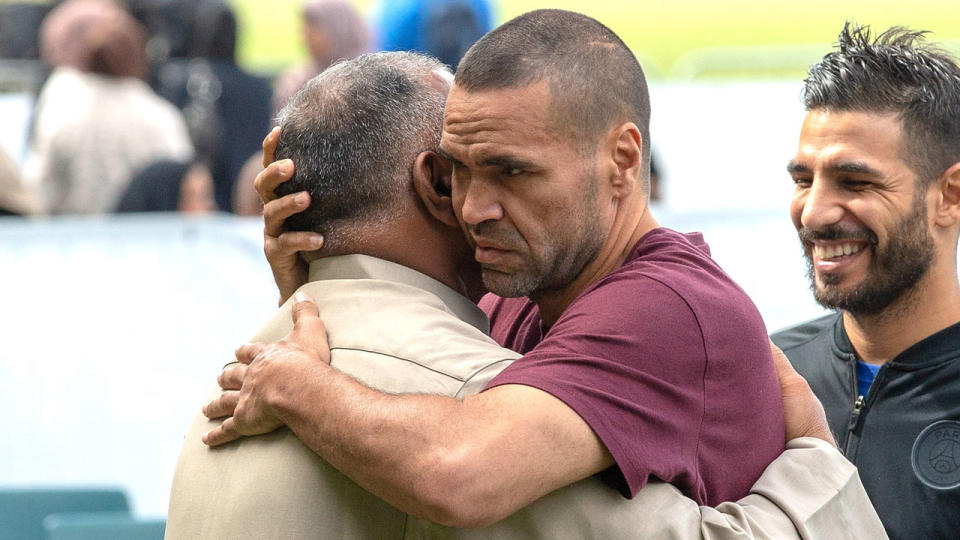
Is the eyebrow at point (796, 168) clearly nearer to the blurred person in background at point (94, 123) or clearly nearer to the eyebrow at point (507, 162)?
the eyebrow at point (507, 162)

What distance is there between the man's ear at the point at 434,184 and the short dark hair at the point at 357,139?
17mm

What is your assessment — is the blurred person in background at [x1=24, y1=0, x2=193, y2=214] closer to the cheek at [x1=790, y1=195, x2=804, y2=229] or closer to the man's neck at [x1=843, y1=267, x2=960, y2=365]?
the cheek at [x1=790, y1=195, x2=804, y2=229]

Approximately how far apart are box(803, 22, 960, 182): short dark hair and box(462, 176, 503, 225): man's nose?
119 centimetres

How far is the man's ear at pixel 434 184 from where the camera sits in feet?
7.81

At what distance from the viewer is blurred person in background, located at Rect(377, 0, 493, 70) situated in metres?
6.96

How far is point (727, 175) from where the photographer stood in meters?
10.8

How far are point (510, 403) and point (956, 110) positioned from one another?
1.63 metres

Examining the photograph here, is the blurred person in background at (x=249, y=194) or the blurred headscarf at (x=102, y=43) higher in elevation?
the blurred headscarf at (x=102, y=43)

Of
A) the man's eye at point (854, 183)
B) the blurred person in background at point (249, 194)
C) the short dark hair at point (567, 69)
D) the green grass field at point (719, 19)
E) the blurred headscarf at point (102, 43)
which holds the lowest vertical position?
the green grass field at point (719, 19)

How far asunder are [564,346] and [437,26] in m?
5.02

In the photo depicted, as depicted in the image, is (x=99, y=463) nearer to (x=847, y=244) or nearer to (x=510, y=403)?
(x=847, y=244)

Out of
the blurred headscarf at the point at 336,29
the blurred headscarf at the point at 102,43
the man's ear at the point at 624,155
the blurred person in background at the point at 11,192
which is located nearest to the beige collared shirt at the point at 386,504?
the man's ear at the point at 624,155

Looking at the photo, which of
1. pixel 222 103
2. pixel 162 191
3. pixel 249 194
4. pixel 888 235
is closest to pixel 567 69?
pixel 888 235

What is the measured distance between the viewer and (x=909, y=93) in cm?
315
